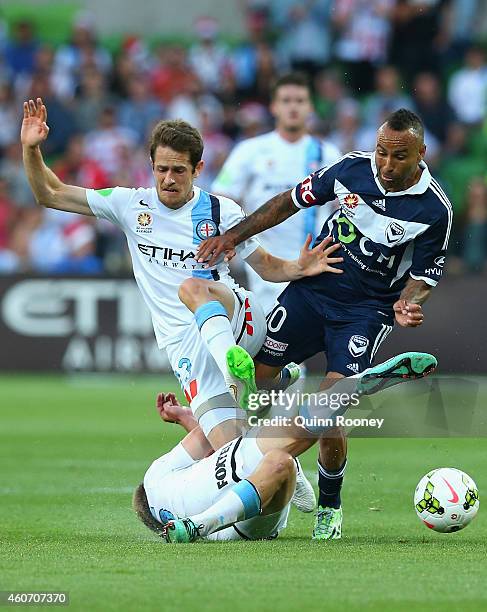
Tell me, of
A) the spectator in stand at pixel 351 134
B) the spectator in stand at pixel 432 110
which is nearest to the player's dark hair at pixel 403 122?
the spectator in stand at pixel 351 134

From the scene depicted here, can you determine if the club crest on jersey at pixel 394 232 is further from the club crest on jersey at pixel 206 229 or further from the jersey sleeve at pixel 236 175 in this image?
the jersey sleeve at pixel 236 175

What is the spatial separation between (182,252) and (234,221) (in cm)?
36

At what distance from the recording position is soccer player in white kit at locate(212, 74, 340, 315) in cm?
1052

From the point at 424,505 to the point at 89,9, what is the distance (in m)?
17.4

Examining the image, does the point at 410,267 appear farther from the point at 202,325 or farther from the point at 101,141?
the point at 101,141

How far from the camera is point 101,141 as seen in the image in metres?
19.1

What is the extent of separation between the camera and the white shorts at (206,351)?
24.2 ft

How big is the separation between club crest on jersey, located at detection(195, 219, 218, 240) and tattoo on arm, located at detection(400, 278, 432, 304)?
1.22 meters

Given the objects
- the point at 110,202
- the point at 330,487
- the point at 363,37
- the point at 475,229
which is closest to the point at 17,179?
the point at 363,37

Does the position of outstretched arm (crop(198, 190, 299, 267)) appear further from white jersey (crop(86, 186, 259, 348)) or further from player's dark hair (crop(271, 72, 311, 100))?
player's dark hair (crop(271, 72, 311, 100))

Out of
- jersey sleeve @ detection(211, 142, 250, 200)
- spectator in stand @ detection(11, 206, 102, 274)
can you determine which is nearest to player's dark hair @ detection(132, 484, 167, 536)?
jersey sleeve @ detection(211, 142, 250, 200)

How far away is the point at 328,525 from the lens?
6.94m

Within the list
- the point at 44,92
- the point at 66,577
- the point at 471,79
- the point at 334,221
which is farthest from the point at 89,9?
the point at 66,577

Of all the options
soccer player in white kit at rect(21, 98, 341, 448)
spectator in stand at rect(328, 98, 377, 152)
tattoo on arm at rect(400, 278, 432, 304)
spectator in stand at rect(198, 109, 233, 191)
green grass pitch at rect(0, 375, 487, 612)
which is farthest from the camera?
spectator in stand at rect(198, 109, 233, 191)
